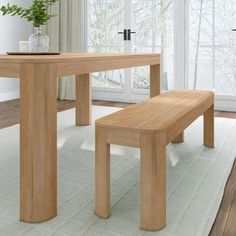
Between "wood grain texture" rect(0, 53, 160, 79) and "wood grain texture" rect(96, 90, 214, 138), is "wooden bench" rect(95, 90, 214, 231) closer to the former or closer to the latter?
"wood grain texture" rect(96, 90, 214, 138)

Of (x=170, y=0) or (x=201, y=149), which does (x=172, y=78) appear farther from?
(x=201, y=149)

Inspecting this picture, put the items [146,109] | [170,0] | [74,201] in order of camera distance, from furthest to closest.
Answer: [170,0], [146,109], [74,201]

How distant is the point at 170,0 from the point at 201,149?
96.2 inches

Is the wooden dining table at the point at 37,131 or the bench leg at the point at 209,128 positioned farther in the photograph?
the bench leg at the point at 209,128

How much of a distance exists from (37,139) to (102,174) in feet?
0.96

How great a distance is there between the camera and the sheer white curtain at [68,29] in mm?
4586

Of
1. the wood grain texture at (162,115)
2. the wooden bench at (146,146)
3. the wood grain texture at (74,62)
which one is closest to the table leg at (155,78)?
the wood grain texture at (74,62)

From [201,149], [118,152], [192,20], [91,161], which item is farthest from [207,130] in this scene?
[192,20]

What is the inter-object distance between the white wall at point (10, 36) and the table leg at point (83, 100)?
1798 millimetres

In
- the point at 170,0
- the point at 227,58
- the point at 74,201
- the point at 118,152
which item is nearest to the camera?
the point at 74,201

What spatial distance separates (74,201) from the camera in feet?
5.22

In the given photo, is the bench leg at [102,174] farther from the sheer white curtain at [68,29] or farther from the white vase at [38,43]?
the sheer white curtain at [68,29]

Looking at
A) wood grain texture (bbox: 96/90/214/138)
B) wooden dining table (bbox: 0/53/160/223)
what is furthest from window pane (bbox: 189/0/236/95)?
wooden dining table (bbox: 0/53/160/223)

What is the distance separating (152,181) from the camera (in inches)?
51.0
